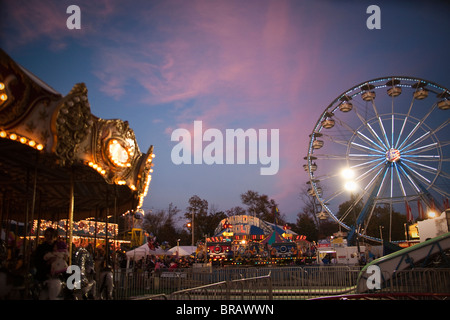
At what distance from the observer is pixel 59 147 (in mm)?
5559

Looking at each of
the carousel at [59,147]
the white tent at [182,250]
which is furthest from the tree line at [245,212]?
the carousel at [59,147]

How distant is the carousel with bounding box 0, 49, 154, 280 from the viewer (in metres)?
4.98

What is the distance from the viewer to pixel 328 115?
877 inches

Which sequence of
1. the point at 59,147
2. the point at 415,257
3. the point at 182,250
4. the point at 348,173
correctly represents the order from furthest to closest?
the point at 182,250 < the point at 348,173 < the point at 415,257 < the point at 59,147

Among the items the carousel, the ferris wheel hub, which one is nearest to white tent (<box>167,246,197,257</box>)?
the ferris wheel hub

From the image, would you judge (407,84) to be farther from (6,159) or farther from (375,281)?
(6,159)

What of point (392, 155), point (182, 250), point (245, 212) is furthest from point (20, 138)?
point (245, 212)

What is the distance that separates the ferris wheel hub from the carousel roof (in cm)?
1675

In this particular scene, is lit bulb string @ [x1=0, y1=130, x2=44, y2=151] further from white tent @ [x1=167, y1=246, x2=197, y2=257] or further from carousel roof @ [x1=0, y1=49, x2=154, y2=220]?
white tent @ [x1=167, y1=246, x2=197, y2=257]

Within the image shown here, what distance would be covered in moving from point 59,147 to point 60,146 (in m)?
0.02

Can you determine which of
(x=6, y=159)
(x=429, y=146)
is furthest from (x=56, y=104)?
(x=429, y=146)

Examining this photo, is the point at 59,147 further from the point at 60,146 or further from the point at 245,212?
the point at 245,212

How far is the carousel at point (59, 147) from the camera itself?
4977mm
